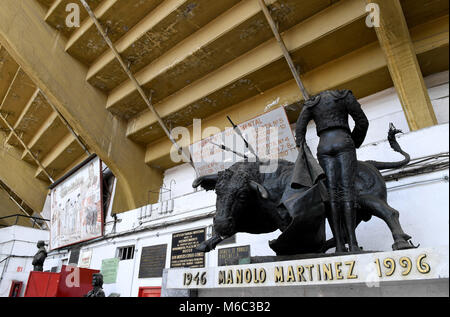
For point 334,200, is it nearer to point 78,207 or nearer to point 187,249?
point 187,249

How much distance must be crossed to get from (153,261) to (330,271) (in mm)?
5473

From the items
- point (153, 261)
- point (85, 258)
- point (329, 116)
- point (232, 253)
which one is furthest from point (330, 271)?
point (85, 258)

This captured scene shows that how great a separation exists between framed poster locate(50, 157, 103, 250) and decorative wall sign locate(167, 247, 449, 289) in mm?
6997

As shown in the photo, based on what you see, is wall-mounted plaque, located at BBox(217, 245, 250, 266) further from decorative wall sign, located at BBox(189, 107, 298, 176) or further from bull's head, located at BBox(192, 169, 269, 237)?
bull's head, located at BBox(192, 169, 269, 237)

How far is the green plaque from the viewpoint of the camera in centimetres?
744

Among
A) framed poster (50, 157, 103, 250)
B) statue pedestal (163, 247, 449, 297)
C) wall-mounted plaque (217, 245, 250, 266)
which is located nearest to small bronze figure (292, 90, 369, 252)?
statue pedestal (163, 247, 449, 297)

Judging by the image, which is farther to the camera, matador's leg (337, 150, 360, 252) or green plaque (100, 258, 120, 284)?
green plaque (100, 258, 120, 284)

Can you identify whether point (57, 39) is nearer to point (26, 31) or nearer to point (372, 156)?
point (26, 31)

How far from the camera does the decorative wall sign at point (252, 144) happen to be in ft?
20.0

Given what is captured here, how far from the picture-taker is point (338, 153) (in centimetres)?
251

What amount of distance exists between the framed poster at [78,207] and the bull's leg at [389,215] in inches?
306

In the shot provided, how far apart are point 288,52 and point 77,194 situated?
8.21 m

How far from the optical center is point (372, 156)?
4.35 meters
